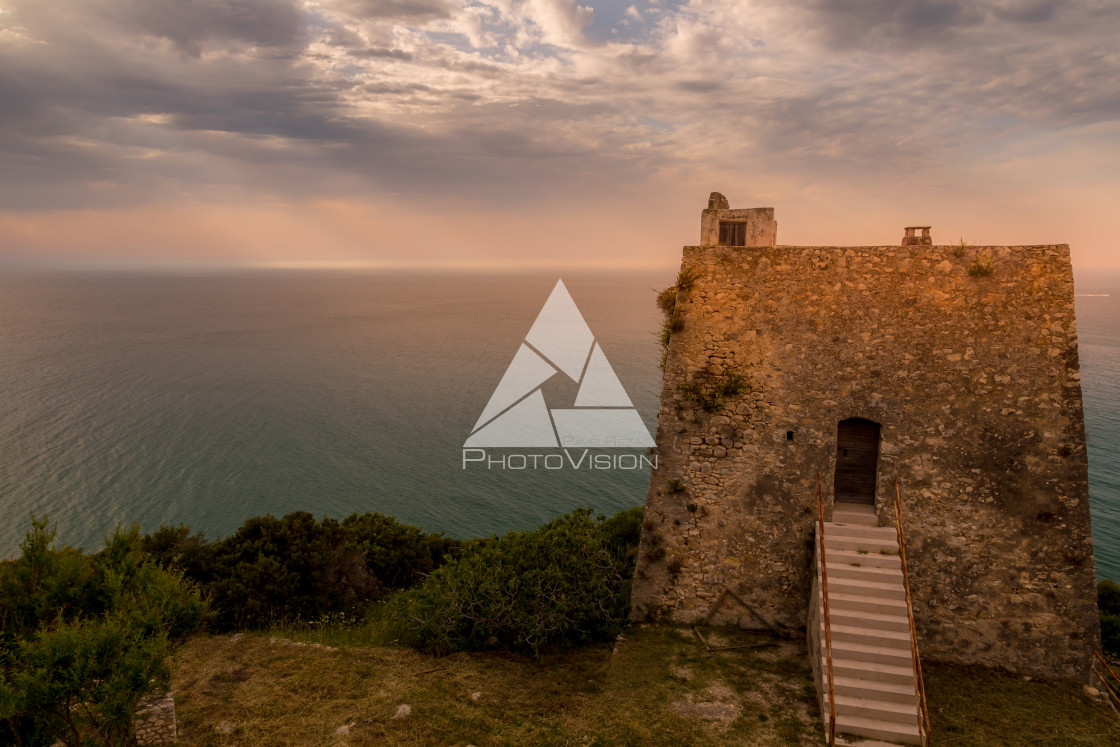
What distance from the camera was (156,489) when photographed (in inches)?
1647

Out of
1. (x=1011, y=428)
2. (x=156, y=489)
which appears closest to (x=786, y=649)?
(x=1011, y=428)

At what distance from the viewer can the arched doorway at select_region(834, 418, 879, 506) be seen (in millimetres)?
12766

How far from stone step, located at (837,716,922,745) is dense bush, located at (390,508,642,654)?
5.01 meters

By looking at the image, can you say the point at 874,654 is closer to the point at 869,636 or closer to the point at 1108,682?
the point at 869,636

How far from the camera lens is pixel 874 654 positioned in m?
10.3

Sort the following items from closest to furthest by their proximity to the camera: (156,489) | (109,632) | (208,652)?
1. (109,632)
2. (208,652)
3. (156,489)

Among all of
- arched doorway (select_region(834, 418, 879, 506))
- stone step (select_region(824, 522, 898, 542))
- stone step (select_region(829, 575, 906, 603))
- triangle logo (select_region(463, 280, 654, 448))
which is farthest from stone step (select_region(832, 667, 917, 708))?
triangle logo (select_region(463, 280, 654, 448))

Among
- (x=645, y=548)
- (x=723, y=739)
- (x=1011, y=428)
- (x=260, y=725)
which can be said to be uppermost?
(x=1011, y=428)

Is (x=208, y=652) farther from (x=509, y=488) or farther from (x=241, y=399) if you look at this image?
(x=241, y=399)

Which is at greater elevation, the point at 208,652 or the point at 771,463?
the point at 771,463

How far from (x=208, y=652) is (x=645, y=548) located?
1131 cm

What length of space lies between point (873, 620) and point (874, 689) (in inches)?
49.8

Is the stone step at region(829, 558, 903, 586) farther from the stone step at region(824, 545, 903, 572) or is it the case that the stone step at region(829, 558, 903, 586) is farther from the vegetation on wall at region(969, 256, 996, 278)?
the vegetation on wall at region(969, 256, 996, 278)

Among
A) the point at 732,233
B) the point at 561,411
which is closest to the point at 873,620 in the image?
the point at 732,233
